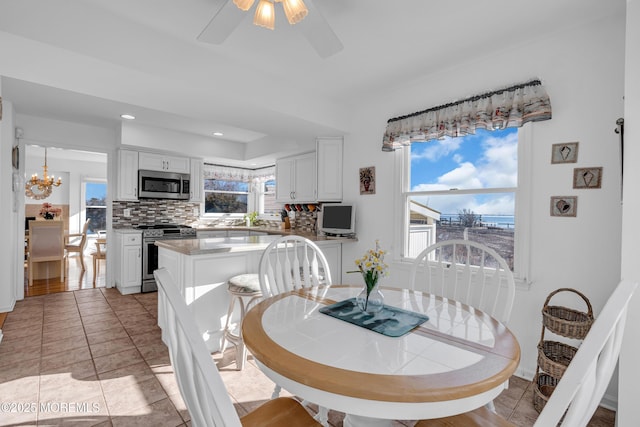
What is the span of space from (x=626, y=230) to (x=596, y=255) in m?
0.57

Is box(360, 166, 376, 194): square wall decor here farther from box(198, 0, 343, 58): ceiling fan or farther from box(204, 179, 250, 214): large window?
box(204, 179, 250, 214): large window

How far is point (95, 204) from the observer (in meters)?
7.68

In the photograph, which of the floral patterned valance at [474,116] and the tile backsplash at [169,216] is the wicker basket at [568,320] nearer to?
the floral patterned valance at [474,116]

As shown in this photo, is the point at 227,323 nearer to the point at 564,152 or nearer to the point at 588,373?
the point at 588,373

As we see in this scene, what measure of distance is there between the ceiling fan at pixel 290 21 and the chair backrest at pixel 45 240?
4558 millimetres

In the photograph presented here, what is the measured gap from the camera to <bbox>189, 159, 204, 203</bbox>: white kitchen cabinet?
5.07 m

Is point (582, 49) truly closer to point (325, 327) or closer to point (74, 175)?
point (325, 327)

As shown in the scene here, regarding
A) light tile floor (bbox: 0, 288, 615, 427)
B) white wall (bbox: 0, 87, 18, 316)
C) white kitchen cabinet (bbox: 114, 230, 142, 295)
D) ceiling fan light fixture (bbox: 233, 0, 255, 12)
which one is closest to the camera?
ceiling fan light fixture (bbox: 233, 0, 255, 12)

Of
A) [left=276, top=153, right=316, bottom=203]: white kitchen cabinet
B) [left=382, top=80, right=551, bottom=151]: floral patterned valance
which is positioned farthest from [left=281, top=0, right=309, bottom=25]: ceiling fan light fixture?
[left=276, top=153, right=316, bottom=203]: white kitchen cabinet

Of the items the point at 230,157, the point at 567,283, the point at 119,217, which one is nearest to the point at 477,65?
the point at 567,283

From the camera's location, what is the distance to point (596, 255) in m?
2.02

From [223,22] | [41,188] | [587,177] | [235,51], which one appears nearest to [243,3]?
[223,22]

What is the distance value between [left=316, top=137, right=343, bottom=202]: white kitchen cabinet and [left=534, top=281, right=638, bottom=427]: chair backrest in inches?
122

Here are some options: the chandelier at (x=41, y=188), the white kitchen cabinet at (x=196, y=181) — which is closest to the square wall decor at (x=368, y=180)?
the white kitchen cabinet at (x=196, y=181)
